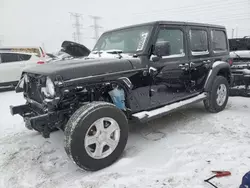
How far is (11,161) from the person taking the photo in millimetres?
3057

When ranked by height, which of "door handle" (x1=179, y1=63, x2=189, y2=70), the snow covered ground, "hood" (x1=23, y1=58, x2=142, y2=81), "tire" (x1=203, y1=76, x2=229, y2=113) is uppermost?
"hood" (x1=23, y1=58, x2=142, y2=81)

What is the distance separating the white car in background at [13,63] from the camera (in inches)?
343

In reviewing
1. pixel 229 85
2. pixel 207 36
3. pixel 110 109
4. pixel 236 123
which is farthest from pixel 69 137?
pixel 229 85

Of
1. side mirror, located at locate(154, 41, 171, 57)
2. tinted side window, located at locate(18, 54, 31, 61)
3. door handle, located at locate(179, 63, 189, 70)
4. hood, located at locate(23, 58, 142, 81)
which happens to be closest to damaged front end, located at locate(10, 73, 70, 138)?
hood, located at locate(23, 58, 142, 81)

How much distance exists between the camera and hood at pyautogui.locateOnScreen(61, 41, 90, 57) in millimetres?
4613

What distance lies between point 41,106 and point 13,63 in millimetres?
7018

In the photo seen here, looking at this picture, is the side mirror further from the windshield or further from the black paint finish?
the windshield

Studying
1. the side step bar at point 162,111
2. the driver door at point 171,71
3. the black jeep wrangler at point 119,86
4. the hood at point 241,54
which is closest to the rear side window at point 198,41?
the black jeep wrangler at point 119,86

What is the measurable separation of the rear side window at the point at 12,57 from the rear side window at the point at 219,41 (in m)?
7.58

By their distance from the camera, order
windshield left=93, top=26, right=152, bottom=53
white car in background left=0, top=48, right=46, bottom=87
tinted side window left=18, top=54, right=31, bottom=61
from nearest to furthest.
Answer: windshield left=93, top=26, right=152, bottom=53
white car in background left=0, top=48, right=46, bottom=87
tinted side window left=18, top=54, right=31, bottom=61

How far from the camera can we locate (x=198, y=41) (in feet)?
14.2

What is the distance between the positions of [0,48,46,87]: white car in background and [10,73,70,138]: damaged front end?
18.7 ft

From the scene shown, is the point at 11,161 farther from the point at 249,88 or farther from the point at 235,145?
the point at 249,88

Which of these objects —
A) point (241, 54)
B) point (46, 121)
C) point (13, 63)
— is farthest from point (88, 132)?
point (13, 63)
